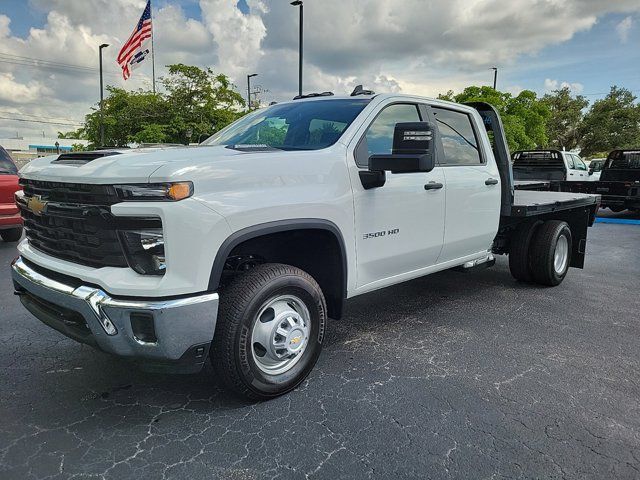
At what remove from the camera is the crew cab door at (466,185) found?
427 centimetres

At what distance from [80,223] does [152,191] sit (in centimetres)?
57

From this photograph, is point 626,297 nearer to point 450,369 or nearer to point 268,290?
point 450,369

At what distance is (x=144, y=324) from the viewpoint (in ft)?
8.14

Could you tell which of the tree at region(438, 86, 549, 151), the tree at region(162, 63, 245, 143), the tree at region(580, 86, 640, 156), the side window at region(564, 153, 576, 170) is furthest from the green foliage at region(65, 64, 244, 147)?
the tree at region(580, 86, 640, 156)

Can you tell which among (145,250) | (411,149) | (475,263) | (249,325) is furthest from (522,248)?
(145,250)

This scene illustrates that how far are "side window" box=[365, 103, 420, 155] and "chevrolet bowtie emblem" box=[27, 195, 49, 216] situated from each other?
212 cm

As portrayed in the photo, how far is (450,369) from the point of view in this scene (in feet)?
11.6

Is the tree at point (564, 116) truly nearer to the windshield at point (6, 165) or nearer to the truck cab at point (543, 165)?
the truck cab at point (543, 165)

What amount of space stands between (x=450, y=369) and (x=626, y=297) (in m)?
3.17

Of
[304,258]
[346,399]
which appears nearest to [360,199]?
[304,258]

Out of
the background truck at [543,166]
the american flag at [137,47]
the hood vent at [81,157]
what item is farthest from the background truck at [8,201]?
the american flag at [137,47]

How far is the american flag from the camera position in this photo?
23.1 m

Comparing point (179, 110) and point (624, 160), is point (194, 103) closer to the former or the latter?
point (179, 110)

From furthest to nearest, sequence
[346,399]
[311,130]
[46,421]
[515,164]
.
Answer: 1. [515,164]
2. [311,130]
3. [346,399]
4. [46,421]
